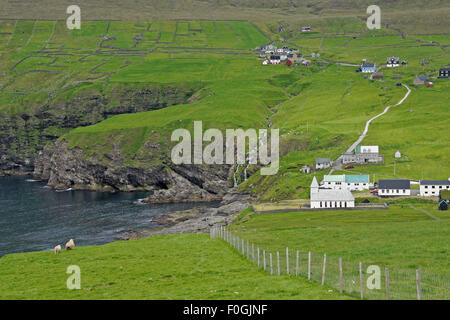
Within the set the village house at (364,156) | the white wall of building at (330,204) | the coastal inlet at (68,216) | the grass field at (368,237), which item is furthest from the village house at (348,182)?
the coastal inlet at (68,216)

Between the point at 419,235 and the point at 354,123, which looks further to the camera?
the point at 354,123

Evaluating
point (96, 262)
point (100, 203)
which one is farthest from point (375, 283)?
point (100, 203)

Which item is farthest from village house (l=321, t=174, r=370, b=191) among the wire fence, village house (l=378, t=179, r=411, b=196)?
the wire fence

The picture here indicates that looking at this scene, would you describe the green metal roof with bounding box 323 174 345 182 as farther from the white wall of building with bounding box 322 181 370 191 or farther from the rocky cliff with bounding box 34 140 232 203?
the rocky cliff with bounding box 34 140 232 203

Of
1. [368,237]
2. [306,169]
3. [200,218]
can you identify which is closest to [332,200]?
[306,169]

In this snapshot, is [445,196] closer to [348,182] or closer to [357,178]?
[357,178]

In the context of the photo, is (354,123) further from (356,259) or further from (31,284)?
(31,284)
